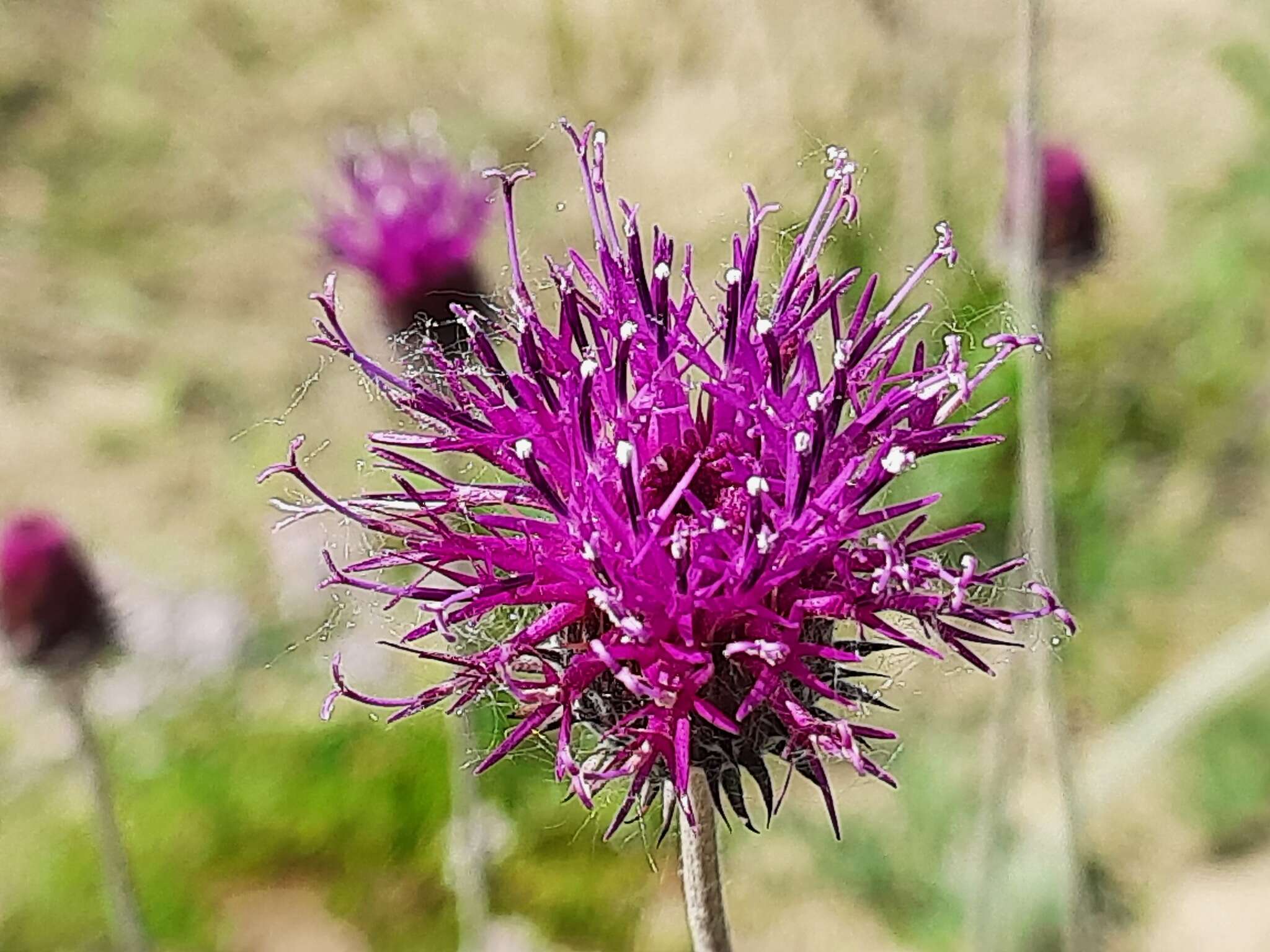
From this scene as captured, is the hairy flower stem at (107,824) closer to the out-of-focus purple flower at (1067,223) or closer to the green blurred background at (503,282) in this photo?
the green blurred background at (503,282)

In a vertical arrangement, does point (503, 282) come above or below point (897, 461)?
above

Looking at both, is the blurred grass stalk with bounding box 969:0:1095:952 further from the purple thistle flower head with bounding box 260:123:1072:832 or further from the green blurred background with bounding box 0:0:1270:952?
the purple thistle flower head with bounding box 260:123:1072:832

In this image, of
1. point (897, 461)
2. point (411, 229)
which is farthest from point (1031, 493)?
Answer: point (411, 229)

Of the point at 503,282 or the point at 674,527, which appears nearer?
the point at 674,527

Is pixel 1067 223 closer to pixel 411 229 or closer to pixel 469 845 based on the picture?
pixel 411 229

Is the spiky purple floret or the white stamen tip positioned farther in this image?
the spiky purple floret

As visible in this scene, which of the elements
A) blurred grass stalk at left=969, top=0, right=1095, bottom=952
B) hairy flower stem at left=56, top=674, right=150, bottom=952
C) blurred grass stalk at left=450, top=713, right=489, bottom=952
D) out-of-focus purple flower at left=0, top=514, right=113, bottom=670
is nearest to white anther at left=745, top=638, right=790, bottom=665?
blurred grass stalk at left=969, top=0, right=1095, bottom=952
